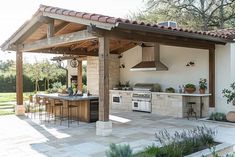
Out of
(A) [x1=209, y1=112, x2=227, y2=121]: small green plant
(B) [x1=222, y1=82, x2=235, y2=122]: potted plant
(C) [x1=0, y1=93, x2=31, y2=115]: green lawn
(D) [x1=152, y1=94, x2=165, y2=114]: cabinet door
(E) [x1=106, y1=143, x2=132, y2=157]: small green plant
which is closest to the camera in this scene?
(E) [x1=106, y1=143, x2=132, y2=157]: small green plant

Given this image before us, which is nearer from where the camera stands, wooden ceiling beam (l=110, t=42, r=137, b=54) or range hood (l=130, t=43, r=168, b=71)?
range hood (l=130, t=43, r=168, b=71)

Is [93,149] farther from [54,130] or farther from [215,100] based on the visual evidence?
[215,100]

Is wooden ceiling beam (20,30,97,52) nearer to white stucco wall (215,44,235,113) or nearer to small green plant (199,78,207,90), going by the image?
small green plant (199,78,207,90)

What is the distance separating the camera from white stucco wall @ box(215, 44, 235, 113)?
416 inches

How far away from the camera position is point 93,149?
6461 mm

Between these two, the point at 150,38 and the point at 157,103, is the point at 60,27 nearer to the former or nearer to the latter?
the point at 150,38

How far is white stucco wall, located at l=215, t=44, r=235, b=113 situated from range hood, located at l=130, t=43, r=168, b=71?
2513 mm

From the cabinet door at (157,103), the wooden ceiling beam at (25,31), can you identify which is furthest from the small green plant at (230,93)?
the wooden ceiling beam at (25,31)

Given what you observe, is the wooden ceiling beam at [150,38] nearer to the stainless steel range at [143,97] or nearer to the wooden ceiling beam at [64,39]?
the wooden ceiling beam at [64,39]

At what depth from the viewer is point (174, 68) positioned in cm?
1253

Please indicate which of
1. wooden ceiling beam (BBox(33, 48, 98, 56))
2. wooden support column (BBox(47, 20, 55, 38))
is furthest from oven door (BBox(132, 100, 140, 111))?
wooden support column (BBox(47, 20, 55, 38))

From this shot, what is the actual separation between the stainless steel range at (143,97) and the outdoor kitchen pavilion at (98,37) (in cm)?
265

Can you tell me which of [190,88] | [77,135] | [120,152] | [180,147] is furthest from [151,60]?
[120,152]

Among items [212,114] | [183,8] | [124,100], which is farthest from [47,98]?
[183,8]
